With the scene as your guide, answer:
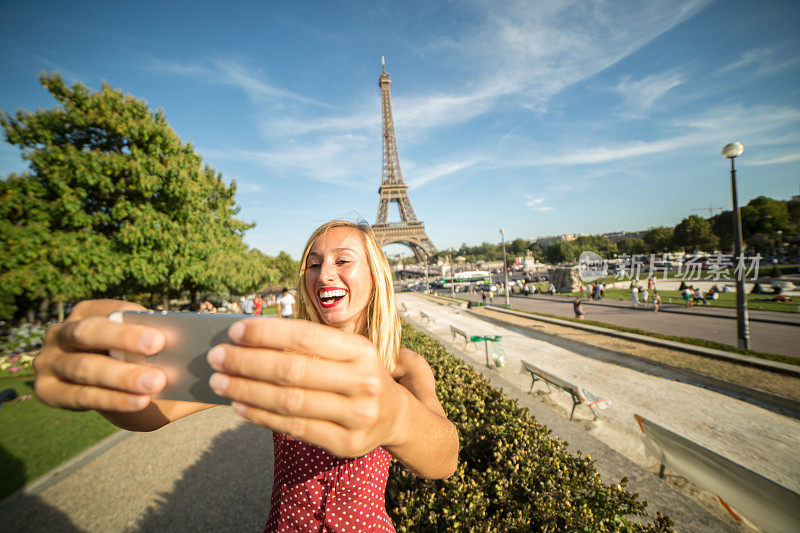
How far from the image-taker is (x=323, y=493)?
161cm

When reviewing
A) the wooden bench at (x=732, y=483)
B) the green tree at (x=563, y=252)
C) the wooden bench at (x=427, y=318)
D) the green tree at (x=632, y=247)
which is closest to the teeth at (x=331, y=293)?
the wooden bench at (x=732, y=483)

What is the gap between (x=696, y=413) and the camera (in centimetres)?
648

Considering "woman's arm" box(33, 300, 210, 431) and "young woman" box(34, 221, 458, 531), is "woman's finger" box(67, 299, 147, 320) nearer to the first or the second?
"young woman" box(34, 221, 458, 531)

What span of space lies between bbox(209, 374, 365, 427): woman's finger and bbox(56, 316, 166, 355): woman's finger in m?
0.26

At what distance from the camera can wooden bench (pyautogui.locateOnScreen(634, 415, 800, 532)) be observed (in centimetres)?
303

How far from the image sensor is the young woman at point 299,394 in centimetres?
73

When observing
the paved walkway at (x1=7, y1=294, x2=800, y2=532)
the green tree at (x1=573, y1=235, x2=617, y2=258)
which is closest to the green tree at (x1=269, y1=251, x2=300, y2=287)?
the paved walkway at (x1=7, y1=294, x2=800, y2=532)

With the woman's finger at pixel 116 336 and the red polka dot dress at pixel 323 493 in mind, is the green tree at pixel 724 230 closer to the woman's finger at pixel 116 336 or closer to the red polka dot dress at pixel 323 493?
the red polka dot dress at pixel 323 493

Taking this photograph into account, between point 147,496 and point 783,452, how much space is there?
418 inches

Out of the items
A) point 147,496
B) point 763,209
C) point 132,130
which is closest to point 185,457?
point 147,496

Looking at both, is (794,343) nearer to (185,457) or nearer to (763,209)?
(185,457)

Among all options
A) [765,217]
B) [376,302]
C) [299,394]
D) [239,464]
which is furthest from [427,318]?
[765,217]

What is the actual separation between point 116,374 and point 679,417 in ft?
29.8

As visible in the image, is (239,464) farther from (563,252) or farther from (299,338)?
(563,252)
